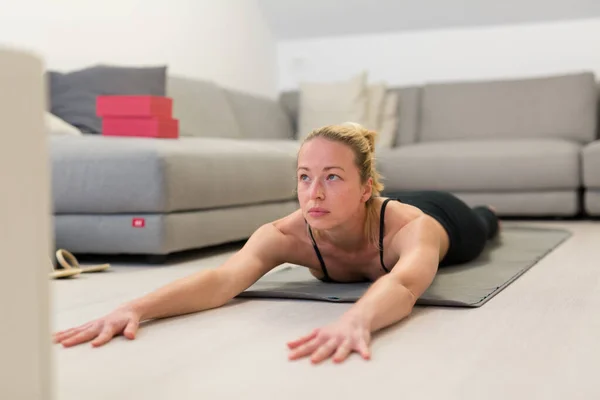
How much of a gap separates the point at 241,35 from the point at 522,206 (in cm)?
281

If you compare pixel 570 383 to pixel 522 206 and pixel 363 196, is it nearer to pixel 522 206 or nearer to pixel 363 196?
pixel 363 196

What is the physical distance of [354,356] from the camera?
4.86ft

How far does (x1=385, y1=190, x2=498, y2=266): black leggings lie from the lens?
2.58 metres

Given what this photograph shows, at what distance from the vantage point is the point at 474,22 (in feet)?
20.3

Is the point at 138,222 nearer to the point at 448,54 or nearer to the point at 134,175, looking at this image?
the point at 134,175

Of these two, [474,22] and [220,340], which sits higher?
[474,22]

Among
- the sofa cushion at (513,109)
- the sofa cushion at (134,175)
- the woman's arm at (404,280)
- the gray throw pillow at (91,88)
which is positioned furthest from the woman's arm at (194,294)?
the sofa cushion at (513,109)

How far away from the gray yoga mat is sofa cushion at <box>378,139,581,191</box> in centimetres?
142

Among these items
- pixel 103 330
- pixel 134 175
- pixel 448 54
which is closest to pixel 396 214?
pixel 103 330

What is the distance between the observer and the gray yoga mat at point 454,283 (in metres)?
2.06

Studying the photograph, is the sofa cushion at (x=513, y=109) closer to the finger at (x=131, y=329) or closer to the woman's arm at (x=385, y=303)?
the woman's arm at (x=385, y=303)

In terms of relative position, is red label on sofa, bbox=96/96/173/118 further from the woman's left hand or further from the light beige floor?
the woman's left hand

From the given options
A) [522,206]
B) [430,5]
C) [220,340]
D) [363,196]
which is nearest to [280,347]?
[220,340]

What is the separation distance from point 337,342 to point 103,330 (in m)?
0.54
